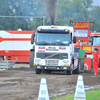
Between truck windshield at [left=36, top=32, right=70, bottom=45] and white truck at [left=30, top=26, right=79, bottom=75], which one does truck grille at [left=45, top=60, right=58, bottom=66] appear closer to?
white truck at [left=30, top=26, right=79, bottom=75]

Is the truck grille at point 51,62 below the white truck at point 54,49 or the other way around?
below

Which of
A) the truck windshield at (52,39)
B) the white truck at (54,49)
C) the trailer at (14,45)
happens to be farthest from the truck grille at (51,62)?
the trailer at (14,45)

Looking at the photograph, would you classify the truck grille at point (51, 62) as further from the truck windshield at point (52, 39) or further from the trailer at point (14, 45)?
the trailer at point (14, 45)

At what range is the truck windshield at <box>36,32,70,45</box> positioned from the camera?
59.5ft

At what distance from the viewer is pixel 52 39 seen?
1820 centimetres

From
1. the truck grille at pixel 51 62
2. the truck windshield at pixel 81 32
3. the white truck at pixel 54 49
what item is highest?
the truck windshield at pixel 81 32

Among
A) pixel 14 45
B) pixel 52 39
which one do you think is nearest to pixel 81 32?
pixel 14 45

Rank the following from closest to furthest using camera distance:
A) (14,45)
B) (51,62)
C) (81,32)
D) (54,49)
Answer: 1. (54,49)
2. (51,62)
3. (81,32)
4. (14,45)

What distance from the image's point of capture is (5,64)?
80.0 feet

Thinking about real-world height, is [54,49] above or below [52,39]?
below

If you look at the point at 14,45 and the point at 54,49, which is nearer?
the point at 54,49

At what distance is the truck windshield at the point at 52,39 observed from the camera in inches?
714

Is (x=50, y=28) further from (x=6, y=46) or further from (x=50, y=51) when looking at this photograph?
(x=6, y=46)

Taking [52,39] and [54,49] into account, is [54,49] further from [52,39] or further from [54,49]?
[52,39]
